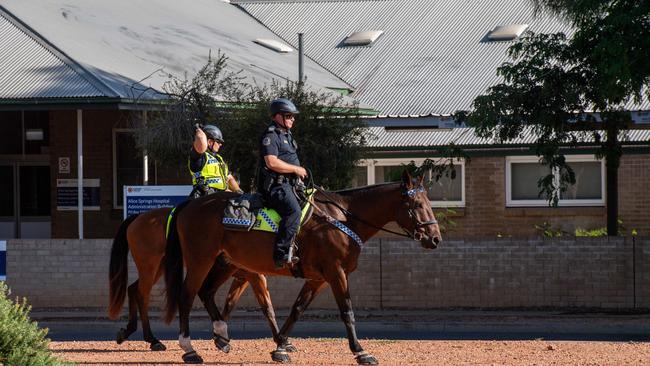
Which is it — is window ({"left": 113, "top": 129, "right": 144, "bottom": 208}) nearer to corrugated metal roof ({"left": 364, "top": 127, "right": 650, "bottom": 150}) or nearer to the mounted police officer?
corrugated metal roof ({"left": 364, "top": 127, "right": 650, "bottom": 150})

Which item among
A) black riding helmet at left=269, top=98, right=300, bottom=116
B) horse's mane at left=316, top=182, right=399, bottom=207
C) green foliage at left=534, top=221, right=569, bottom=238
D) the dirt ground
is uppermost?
black riding helmet at left=269, top=98, right=300, bottom=116

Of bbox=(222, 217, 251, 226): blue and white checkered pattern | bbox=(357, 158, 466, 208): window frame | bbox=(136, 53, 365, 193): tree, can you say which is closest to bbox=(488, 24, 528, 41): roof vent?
bbox=(357, 158, 466, 208): window frame

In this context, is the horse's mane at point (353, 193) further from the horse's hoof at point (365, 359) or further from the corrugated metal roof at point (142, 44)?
the corrugated metal roof at point (142, 44)

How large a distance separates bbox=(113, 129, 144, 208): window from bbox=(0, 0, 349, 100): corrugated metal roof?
243cm

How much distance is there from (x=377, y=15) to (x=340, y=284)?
24.2 m

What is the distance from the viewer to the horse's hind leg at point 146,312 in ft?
42.9

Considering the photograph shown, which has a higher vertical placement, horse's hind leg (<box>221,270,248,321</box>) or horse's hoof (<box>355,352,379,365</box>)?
horse's hind leg (<box>221,270,248,321</box>)

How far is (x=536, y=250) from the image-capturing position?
18.3 meters

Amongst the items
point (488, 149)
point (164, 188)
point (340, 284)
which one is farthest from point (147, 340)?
point (488, 149)

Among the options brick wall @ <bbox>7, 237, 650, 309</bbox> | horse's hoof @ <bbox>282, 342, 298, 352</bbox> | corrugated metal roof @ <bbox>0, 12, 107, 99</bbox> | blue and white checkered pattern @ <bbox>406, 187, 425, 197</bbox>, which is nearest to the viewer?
blue and white checkered pattern @ <bbox>406, 187, 425, 197</bbox>

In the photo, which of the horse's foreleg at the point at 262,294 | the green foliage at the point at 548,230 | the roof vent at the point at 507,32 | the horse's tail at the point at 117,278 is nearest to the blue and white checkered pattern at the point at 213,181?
the horse's foreleg at the point at 262,294

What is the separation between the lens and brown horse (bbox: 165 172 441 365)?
11.8 meters

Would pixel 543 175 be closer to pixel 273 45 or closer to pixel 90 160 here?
pixel 273 45

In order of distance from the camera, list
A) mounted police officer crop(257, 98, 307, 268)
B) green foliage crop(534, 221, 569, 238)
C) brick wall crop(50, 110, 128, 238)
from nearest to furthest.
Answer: mounted police officer crop(257, 98, 307, 268) → green foliage crop(534, 221, 569, 238) → brick wall crop(50, 110, 128, 238)
